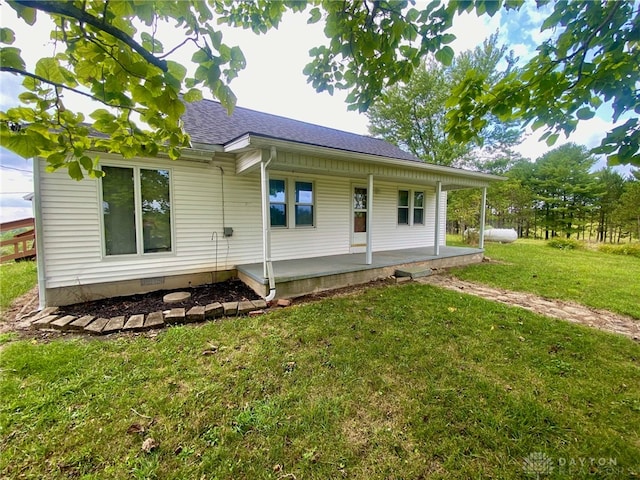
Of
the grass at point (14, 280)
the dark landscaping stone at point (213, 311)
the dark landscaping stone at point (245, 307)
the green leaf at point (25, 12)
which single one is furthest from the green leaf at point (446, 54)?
the grass at point (14, 280)

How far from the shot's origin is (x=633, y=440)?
5.87ft

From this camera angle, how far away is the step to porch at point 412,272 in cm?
625

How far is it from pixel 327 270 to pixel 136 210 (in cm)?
386

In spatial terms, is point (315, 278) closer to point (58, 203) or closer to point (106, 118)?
point (106, 118)

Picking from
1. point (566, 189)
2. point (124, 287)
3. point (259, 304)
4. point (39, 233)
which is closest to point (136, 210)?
point (39, 233)

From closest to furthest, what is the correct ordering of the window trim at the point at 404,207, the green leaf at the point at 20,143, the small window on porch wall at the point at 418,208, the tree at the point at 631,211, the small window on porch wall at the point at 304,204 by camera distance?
the green leaf at the point at 20,143 < the small window on porch wall at the point at 304,204 < the window trim at the point at 404,207 < the small window on porch wall at the point at 418,208 < the tree at the point at 631,211

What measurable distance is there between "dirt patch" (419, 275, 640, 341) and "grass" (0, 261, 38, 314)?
8.38 m

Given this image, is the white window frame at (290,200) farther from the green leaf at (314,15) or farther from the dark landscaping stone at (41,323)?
the green leaf at (314,15)

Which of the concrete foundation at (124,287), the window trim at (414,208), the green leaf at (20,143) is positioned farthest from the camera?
the window trim at (414,208)

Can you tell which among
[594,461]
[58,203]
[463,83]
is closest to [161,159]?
[58,203]

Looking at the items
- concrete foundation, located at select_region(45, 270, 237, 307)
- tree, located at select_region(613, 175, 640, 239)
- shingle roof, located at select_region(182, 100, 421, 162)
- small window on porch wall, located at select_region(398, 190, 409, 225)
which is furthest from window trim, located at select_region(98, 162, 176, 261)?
tree, located at select_region(613, 175, 640, 239)

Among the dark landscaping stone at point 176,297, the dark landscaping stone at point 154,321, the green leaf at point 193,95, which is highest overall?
the green leaf at point 193,95

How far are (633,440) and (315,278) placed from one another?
4131 millimetres

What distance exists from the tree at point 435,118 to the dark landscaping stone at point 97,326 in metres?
17.9
